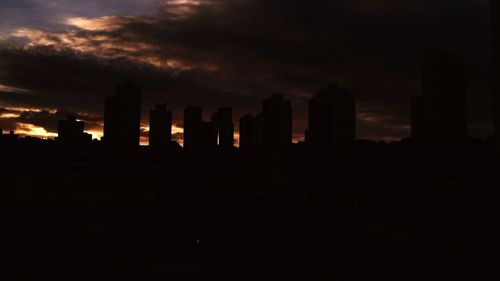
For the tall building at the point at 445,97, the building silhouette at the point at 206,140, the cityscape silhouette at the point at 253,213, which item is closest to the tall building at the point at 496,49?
the cityscape silhouette at the point at 253,213

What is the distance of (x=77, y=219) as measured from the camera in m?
75.2

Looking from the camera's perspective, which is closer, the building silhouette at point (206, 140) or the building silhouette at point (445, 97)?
the building silhouette at point (206, 140)

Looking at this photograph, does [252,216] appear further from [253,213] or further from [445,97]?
[445,97]

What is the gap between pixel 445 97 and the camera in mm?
193250

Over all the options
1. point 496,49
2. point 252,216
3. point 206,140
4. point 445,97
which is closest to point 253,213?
point 252,216

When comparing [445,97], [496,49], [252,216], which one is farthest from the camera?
[445,97]

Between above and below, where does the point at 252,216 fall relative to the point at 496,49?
below

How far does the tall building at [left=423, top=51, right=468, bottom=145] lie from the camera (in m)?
186

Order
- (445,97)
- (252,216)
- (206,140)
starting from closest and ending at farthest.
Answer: (252,216) → (206,140) → (445,97)

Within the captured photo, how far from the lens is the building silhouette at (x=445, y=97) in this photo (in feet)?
609

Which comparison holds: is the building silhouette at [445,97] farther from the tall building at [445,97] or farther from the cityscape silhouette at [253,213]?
the cityscape silhouette at [253,213]

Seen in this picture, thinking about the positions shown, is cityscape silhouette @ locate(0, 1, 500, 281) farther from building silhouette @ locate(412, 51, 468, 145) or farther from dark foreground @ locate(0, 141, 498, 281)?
building silhouette @ locate(412, 51, 468, 145)

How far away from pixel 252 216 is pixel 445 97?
156005 mm

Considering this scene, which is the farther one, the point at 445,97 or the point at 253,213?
the point at 445,97
